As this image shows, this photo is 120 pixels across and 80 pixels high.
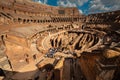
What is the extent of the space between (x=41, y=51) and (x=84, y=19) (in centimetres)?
3970

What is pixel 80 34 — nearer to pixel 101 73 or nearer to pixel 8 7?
pixel 8 7

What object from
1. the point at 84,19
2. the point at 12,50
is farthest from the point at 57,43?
the point at 84,19

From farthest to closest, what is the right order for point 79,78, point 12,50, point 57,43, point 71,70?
point 57,43 → point 12,50 → point 71,70 → point 79,78

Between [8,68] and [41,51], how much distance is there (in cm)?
601

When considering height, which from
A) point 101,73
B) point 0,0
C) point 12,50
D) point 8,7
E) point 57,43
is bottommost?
point 57,43

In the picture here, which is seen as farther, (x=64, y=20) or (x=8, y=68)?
(x=64, y=20)

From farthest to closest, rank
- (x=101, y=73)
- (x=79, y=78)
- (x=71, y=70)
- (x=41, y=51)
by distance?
(x=41, y=51)
(x=71, y=70)
(x=79, y=78)
(x=101, y=73)

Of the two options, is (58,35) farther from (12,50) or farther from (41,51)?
(12,50)

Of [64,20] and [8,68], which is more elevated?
[64,20]

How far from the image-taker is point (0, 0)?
34.6 metres

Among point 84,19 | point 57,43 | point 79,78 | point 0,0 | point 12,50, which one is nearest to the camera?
point 79,78

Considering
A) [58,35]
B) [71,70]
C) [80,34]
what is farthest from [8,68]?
[80,34]

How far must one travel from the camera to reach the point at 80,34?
1335 inches

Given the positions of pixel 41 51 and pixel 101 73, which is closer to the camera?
pixel 101 73
